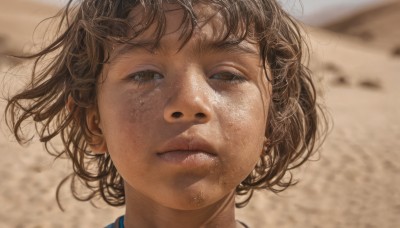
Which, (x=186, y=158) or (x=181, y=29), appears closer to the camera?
(x=186, y=158)

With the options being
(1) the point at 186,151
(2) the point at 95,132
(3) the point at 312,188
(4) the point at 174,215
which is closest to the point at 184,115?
(1) the point at 186,151

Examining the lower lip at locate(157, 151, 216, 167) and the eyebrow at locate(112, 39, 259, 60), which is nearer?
the lower lip at locate(157, 151, 216, 167)

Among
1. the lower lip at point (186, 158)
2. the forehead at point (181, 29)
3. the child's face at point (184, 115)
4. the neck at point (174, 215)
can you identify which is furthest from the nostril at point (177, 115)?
the neck at point (174, 215)

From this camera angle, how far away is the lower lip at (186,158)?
2105 mm

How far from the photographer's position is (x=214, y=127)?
2174 mm

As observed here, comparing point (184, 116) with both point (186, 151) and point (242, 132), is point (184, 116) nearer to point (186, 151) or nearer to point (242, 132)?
point (186, 151)

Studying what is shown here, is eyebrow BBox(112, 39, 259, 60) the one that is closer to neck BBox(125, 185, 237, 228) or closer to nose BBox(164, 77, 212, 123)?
nose BBox(164, 77, 212, 123)

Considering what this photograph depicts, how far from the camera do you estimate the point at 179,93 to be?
2145 millimetres

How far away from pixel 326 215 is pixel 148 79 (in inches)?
121

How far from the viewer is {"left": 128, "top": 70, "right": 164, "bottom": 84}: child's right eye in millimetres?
2236

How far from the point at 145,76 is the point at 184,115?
0.24 metres

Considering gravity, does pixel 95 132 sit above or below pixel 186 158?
below

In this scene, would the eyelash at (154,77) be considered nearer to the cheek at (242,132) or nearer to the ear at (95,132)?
the cheek at (242,132)

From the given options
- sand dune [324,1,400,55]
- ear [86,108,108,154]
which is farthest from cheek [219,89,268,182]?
sand dune [324,1,400,55]
